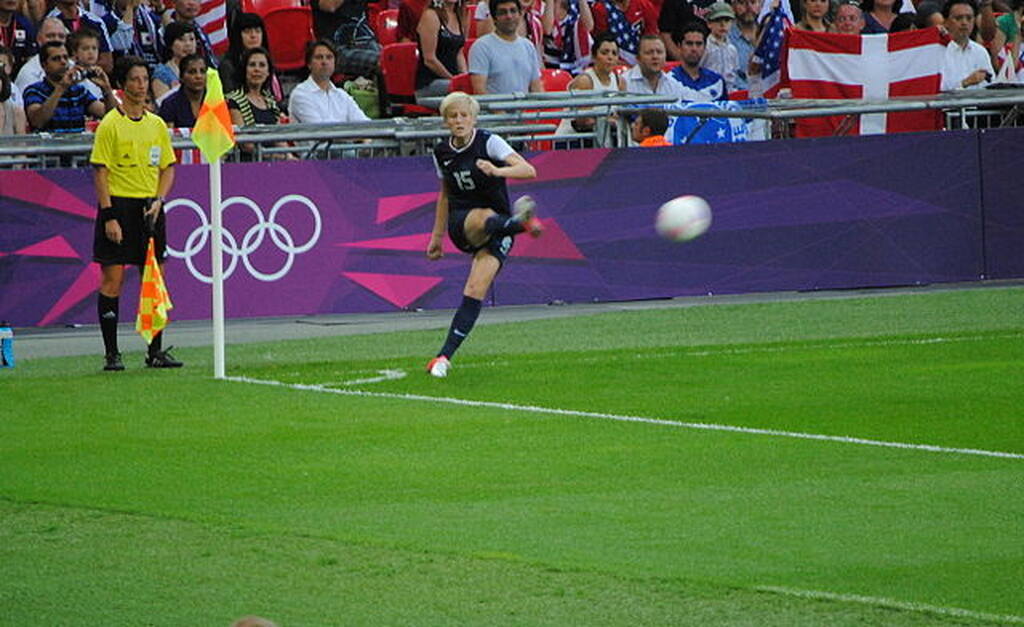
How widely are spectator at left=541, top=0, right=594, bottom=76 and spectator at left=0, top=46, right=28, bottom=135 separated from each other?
7.70 metres

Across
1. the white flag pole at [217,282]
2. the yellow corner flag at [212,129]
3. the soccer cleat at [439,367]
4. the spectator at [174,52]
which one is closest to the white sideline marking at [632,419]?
the white flag pole at [217,282]

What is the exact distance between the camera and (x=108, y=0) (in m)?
23.7

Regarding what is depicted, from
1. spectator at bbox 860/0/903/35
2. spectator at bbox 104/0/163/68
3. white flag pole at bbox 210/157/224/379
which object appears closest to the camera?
white flag pole at bbox 210/157/224/379

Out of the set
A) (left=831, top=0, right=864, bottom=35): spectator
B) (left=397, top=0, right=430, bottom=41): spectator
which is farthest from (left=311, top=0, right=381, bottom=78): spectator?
(left=831, top=0, right=864, bottom=35): spectator

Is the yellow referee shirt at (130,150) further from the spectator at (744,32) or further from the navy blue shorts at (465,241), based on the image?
the spectator at (744,32)

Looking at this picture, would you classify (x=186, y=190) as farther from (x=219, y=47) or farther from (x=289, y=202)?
(x=219, y=47)

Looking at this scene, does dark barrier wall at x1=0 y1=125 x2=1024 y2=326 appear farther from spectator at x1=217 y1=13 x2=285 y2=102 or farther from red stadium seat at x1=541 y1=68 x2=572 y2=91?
red stadium seat at x1=541 y1=68 x2=572 y2=91

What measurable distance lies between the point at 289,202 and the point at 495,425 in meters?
7.51

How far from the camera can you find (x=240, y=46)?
21797 mm

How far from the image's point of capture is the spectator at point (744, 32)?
25.1 m

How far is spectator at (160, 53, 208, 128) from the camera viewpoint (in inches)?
796

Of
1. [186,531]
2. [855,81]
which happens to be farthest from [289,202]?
[186,531]

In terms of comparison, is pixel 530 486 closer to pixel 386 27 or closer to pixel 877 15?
pixel 386 27

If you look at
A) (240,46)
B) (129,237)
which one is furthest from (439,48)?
(129,237)
